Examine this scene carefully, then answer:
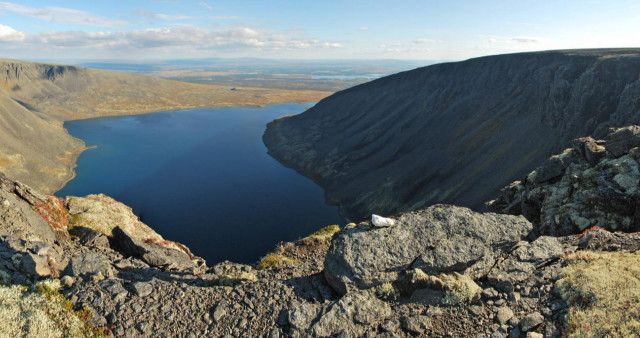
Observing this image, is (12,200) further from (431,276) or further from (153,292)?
(431,276)

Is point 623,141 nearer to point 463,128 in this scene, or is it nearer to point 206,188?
point 463,128

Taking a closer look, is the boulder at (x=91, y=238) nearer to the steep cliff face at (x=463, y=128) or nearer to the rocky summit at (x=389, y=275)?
the rocky summit at (x=389, y=275)

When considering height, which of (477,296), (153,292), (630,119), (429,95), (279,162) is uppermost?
(429,95)

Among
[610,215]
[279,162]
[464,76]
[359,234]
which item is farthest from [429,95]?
[359,234]

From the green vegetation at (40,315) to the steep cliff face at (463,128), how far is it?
152ft

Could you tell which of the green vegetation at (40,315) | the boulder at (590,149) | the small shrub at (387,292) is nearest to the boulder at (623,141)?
the boulder at (590,149)

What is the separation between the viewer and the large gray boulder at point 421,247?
13.2 metres

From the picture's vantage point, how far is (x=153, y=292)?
1352 centimetres

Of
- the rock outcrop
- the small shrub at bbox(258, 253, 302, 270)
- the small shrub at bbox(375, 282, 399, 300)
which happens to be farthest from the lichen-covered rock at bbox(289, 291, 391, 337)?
the rock outcrop

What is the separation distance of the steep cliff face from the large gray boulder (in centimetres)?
3509

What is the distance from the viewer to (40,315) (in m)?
11.4

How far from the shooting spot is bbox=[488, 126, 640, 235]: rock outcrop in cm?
1903

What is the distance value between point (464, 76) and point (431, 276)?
91.7 metres

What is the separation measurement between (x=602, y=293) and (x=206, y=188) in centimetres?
7731
